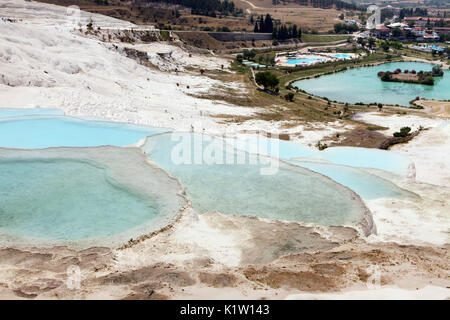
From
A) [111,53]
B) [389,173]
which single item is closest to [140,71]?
[111,53]

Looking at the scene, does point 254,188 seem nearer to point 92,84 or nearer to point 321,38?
point 92,84

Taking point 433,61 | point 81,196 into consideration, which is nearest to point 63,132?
point 81,196


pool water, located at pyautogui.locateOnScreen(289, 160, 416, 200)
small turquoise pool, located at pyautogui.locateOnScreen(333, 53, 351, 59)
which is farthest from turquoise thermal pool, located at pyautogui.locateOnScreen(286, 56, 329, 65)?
pool water, located at pyautogui.locateOnScreen(289, 160, 416, 200)

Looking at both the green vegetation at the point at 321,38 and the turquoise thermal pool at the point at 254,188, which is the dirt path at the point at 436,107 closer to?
the turquoise thermal pool at the point at 254,188

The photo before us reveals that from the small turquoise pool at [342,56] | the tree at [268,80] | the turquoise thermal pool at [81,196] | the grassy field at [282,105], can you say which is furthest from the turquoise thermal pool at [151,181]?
the small turquoise pool at [342,56]

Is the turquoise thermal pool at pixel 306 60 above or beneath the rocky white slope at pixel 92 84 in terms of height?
above

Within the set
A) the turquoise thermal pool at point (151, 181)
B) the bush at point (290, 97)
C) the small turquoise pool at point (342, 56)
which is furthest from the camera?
the small turquoise pool at point (342, 56)
